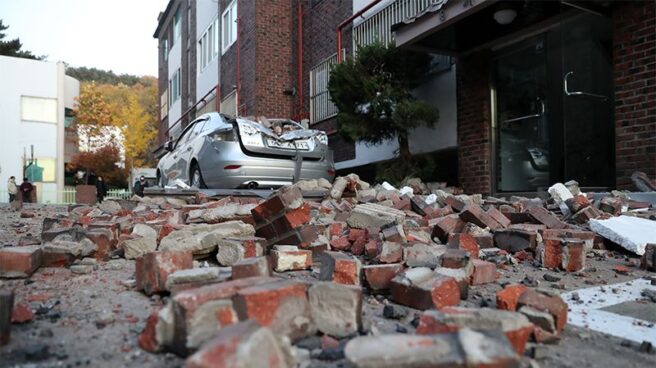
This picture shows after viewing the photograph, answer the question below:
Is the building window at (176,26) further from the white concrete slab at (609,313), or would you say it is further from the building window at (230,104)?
the white concrete slab at (609,313)

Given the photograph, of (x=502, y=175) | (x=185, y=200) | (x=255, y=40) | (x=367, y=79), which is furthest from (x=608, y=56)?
(x=255, y=40)

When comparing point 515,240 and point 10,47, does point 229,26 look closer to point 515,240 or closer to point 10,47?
point 515,240

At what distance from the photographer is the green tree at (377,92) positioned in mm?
7945

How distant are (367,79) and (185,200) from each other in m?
3.65

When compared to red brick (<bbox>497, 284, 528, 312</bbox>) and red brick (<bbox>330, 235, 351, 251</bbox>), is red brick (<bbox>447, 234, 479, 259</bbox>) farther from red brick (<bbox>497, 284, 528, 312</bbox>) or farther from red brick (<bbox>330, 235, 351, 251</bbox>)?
red brick (<bbox>497, 284, 528, 312</bbox>)

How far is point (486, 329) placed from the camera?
133cm

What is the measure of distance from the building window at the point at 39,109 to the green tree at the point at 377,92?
30.1 m

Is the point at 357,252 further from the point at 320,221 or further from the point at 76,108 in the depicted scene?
the point at 76,108

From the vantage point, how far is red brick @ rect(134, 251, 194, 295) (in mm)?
2020

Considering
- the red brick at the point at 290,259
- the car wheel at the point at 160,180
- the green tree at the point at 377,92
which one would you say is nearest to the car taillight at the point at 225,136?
the green tree at the point at 377,92

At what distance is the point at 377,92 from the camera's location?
800cm

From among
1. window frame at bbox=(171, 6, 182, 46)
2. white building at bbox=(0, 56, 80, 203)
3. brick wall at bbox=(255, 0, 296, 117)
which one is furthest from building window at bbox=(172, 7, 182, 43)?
brick wall at bbox=(255, 0, 296, 117)

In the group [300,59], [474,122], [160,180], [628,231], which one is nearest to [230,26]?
[300,59]

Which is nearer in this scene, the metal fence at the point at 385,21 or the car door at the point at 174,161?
the car door at the point at 174,161
